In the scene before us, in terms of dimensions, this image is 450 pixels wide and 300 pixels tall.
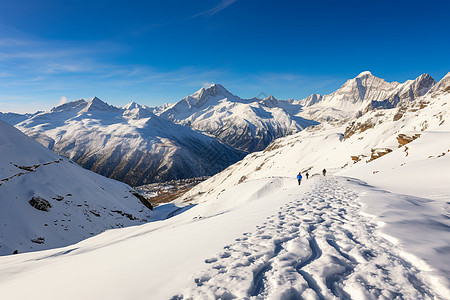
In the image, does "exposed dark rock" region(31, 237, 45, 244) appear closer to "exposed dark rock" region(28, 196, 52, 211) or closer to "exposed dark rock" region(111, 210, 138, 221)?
"exposed dark rock" region(28, 196, 52, 211)

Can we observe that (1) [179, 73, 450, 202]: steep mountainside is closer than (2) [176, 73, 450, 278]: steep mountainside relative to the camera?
No

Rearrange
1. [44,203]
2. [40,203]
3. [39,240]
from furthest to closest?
1. [44,203]
2. [40,203]
3. [39,240]

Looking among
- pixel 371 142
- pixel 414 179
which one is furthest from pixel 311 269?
pixel 371 142

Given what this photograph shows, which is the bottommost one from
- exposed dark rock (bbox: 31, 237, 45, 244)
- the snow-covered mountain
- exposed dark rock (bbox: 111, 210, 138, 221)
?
exposed dark rock (bbox: 111, 210, 138, 221)

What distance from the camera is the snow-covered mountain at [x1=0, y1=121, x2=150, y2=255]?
2359cm

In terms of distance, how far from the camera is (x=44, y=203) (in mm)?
28562

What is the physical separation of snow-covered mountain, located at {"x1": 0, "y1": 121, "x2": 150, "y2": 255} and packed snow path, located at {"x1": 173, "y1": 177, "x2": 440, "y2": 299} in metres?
27.2

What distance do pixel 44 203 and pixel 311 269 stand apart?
121 ft

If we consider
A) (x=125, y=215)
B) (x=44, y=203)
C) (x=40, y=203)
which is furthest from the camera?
(x=125, y=215)

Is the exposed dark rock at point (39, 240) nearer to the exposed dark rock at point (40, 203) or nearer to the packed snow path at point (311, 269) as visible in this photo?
the exposed dark rock at point (40, 203)

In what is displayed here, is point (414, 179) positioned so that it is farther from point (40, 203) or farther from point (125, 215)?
point (125, 215)

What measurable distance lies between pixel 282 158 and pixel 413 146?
76213 millimetres

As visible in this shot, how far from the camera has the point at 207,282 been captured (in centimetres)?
385

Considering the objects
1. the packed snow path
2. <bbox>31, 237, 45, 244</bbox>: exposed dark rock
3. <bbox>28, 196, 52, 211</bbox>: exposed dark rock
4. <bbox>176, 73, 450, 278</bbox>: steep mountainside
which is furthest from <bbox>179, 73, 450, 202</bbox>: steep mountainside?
<bbox>28, 196, 52, 211</bbox>: exposed dark rock
